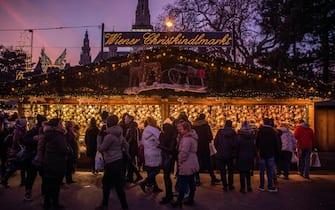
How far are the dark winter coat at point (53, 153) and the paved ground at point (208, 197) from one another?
1.02 metres

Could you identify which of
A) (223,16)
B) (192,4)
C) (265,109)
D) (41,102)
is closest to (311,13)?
(223,16)

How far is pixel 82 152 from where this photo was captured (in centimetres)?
1345

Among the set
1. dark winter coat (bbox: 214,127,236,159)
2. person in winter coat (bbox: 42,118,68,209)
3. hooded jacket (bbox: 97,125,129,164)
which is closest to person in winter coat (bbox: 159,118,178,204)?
hooded jacket (bbox: 97,125,129,164)

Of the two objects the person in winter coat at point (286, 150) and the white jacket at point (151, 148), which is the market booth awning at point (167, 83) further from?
the white jacket at point (151, 148)

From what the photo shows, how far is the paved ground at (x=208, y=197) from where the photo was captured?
7852mm

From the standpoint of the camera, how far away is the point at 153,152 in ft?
28.5

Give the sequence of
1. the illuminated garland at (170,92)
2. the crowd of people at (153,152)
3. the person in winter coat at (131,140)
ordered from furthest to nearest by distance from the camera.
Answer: the illuminated garland at (170,92), the person in winter coat at (131,140), the crowd of people at (153,152)

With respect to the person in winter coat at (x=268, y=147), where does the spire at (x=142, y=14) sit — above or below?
above

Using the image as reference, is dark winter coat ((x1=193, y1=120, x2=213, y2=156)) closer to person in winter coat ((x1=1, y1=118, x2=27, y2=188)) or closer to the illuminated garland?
the illuminated garland

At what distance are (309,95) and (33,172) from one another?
10.4 m

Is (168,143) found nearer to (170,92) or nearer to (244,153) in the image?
(244,153)

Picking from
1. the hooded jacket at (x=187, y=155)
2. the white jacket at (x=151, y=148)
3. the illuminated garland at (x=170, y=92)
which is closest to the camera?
the hooded jacket at (x=187, y=155)

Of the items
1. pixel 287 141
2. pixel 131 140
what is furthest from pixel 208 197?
pixel 287 141

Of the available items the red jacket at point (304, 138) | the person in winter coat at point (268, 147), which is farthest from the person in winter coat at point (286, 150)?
the person in winter coat at point (268, 147)
